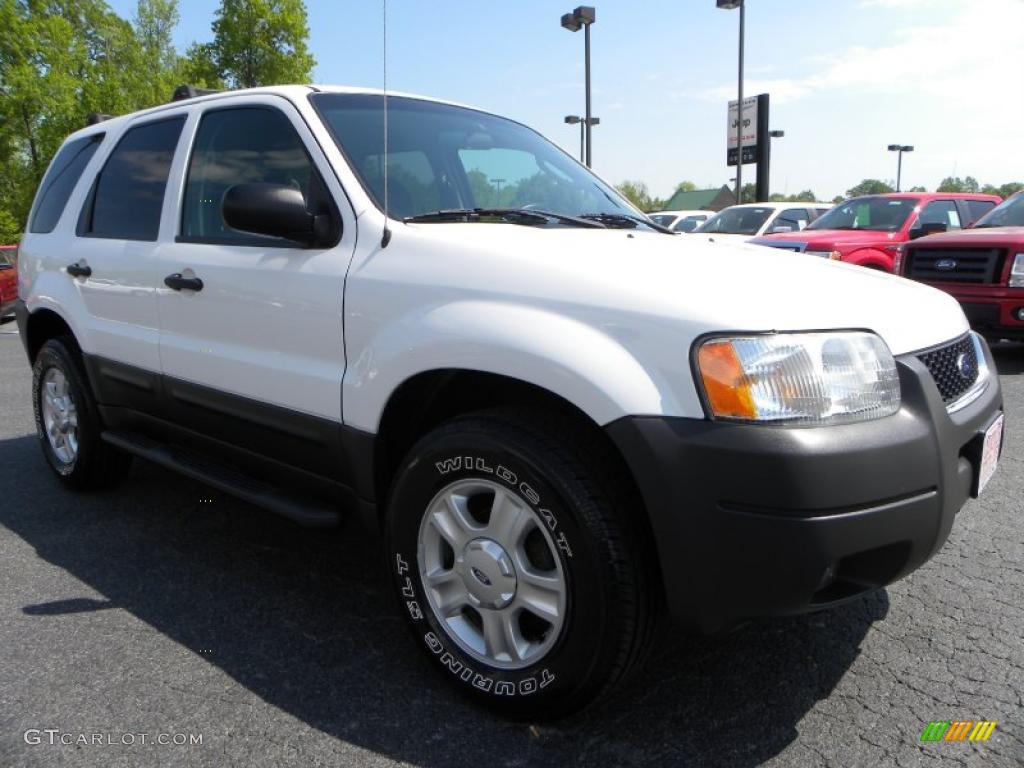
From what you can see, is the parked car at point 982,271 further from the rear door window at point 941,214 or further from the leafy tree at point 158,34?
the leafy tree at point 158,34

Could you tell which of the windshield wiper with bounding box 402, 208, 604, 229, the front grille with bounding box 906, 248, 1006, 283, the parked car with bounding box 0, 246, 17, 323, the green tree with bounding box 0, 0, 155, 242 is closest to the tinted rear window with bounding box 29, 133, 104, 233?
the windshield wiper with bounding box 402, 208, 604, 229

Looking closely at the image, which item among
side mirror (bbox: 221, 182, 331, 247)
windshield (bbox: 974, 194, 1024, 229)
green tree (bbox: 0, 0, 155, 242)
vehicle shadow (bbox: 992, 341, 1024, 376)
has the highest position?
green tree (bbox: 0, 0, 155, 242)

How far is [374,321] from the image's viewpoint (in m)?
2.50

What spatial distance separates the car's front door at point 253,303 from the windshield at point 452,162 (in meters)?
0.15

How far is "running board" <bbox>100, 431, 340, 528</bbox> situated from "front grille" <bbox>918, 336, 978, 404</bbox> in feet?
6.10

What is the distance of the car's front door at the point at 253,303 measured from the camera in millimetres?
2688

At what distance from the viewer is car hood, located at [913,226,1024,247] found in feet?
25.2

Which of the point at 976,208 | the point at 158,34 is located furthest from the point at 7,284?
the point at 158,34

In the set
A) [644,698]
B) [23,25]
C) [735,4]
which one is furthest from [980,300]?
[23,25]

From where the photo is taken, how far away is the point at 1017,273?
750cm

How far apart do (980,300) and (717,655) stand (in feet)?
21.1

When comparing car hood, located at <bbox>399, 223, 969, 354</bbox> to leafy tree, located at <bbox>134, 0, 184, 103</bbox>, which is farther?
leafy tree, located at <bbox>134, 0, 184, 103</bbox>

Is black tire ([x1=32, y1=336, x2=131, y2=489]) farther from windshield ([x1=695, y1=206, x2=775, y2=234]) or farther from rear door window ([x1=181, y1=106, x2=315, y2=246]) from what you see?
windshield ([x1=695, y1=206, x2=775, y2=234])

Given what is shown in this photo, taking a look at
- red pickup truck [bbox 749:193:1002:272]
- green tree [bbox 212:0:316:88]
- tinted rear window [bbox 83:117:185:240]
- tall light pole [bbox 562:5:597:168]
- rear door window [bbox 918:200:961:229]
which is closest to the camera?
tinted rear window [bbox 83:117:185:240]
